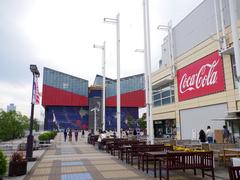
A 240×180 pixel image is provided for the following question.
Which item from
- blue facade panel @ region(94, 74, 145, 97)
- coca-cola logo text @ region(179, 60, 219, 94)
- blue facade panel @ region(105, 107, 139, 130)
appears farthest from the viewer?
blue facade panel @ region(105, 107, 139, 130)

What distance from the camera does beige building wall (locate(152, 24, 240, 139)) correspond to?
18.6 meters

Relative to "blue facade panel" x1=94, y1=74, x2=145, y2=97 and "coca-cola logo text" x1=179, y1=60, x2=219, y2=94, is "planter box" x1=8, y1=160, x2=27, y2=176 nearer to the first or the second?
"coca-cola logo text" x1=179, y1=60, x2=219, y2=94

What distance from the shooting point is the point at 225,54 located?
18969 millimetres

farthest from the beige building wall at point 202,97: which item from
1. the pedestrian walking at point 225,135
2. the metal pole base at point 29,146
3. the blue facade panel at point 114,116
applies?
the blue facade panel at point 114,116

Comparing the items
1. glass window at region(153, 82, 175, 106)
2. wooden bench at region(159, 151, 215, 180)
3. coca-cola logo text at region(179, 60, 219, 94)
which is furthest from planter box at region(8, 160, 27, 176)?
glass window at region(153, 82, 175, 106)

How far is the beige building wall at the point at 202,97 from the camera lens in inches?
731

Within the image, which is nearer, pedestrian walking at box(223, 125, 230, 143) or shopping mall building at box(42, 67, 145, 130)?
pedestrian walking at box(223, 125, 230, 143)

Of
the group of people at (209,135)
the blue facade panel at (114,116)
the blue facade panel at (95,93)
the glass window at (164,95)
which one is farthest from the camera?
the blue facade panel at (114,116)

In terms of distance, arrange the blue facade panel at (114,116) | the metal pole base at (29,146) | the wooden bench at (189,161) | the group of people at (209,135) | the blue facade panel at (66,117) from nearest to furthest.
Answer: the wooden bench at (189,161) → the metal pole base at (29,146) → the group of people at (209,135) → the blue facade panel at (66,117) → the blue facade panel at (114,116)

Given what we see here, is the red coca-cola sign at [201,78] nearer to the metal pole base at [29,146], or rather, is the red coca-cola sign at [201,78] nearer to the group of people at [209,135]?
the group of people at [209,135]

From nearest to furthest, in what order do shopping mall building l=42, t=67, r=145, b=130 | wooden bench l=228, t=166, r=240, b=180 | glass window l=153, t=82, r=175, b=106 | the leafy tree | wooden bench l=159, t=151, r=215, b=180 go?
1. wooden bench l=228, t=166, r=240, b=180
2. wooden bench l=159, t=151, r=215, b=180
3. glass window l=153, t=82, r=175, b=106
4. shopping mall building l=42, t=67, r=145, b=130
5. the leafy tree

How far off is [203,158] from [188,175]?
1053 mm

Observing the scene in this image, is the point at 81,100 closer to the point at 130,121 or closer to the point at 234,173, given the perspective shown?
the point at 130,121

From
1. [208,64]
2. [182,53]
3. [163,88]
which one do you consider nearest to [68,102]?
[163,88]
